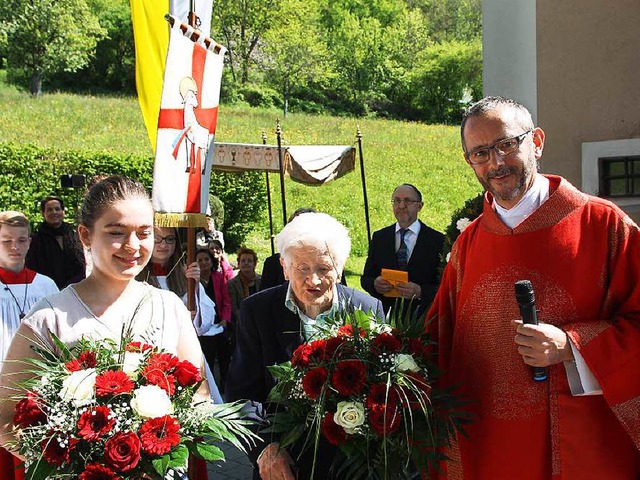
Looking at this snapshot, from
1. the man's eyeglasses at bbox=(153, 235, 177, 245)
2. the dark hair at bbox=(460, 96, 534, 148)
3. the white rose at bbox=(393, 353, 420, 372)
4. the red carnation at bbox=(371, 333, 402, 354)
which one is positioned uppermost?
the dark hair at bbox=(460, 96, 534, 148)

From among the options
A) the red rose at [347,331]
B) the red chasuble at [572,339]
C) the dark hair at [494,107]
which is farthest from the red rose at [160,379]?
the dark hair at [494,107]

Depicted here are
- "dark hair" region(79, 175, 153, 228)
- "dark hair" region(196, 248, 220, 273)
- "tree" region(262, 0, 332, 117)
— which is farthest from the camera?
"tree" region(262, 0, 332, 117)

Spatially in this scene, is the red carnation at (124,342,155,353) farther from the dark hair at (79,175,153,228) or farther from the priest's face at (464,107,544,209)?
the priest's face at (464,107,544,209)

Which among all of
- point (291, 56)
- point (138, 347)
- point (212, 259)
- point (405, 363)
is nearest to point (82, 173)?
point (212, 259)

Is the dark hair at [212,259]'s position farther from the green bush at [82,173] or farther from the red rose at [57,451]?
the green bush at [82,173]

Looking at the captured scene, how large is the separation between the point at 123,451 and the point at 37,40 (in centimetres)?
4981

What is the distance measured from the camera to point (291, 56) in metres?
52.0

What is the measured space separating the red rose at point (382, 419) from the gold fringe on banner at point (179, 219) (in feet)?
10.1

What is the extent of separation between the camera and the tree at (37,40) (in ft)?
155

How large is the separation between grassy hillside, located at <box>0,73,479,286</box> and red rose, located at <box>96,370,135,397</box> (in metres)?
17.5

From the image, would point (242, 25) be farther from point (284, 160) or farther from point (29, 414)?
point (29, 414)

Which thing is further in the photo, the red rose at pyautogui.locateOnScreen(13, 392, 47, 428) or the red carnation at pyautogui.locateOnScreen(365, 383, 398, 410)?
the red carnation at pyautogui.locateOnScreen(365, 383, 398, 410)

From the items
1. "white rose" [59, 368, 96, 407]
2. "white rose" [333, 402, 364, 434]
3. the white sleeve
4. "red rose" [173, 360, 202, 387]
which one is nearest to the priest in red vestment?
the white sleeve

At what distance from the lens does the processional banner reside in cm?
529
